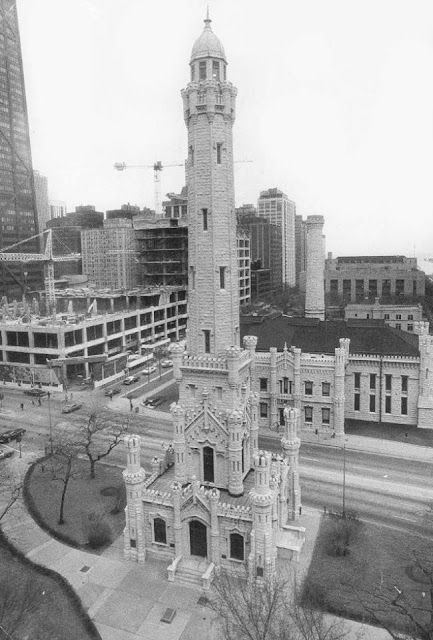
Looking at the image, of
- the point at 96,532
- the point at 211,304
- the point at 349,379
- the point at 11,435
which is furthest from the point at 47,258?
the point at 211,304

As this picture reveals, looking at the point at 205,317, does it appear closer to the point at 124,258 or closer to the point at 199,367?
the point at 199,367

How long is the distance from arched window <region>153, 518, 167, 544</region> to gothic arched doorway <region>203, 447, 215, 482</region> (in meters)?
3.82

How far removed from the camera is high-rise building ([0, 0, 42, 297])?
14400 centimetres

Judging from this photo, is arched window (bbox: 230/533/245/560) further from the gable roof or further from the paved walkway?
the gable roof

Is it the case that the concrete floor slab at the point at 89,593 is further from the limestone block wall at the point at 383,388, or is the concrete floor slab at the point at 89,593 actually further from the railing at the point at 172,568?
the limestone block wall at the point at 383,388

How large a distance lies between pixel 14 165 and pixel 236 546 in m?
153

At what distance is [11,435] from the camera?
52.2 m

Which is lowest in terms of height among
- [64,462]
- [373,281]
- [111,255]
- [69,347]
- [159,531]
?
[64,462]

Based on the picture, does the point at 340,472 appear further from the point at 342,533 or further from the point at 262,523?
the point at 262,523

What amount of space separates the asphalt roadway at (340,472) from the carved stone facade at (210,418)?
22.9 feet

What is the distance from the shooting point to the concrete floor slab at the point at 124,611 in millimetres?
25270

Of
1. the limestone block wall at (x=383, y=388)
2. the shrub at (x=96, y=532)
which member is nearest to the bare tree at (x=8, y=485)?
the shrub at (x=96, y=532)

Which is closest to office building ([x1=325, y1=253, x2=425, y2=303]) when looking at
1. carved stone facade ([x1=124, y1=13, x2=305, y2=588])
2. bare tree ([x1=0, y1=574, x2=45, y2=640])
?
carved stone facade ([x1=124, y1=13, x2=305, y2=588])

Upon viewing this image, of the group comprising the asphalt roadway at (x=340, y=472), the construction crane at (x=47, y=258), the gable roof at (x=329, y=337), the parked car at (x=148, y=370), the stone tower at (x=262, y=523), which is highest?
the construction crane at (x=47, y=258)
